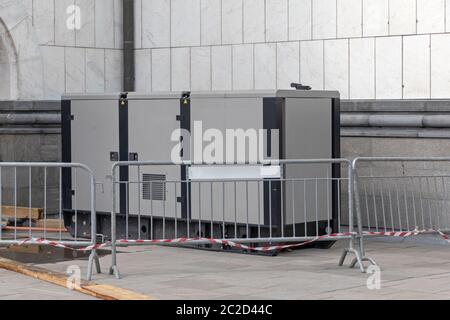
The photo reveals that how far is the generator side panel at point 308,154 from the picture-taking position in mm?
12242

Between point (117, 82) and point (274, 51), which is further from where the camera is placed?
point (117, 82)

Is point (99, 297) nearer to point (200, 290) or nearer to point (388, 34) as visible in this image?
point (200, 290)

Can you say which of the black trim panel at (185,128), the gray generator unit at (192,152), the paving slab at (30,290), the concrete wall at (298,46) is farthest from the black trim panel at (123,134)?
the paving slab at (30,290)

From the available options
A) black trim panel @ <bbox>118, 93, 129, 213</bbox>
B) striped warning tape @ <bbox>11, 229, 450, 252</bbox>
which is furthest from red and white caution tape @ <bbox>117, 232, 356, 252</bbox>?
black trim panel @ <bbox>118, 93, 129, 213</bbox>

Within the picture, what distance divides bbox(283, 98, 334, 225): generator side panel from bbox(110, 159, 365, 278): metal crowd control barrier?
0.04 ft

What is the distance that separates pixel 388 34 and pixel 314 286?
5.11 metres

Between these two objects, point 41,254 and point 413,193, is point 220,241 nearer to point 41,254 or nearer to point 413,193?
point 41,254

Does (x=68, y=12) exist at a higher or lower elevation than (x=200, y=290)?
higher

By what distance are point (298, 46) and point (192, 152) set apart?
10.1 ft

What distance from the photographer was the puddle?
11854 millimetres

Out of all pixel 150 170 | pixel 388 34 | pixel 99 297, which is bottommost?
pixel 99 297

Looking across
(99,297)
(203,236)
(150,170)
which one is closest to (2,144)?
(150,170)

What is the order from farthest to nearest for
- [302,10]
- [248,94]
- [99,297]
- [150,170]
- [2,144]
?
[2,144] < [302,10] < [150,170] < [248,94] < [99,297]

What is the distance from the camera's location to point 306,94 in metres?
12.4
